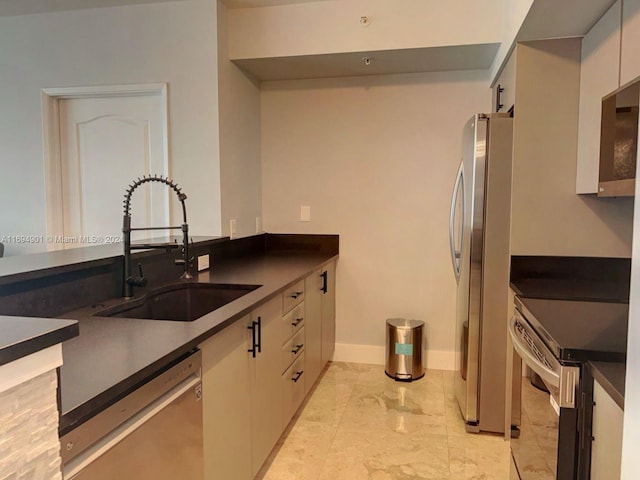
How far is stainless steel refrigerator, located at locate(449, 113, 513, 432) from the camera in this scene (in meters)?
2.46

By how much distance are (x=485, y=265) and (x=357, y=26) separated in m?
1.72

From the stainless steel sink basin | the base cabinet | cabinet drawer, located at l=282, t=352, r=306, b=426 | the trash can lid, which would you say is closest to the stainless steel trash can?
the trash can lid

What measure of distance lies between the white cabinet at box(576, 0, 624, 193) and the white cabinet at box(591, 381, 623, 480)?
1098 millimetres

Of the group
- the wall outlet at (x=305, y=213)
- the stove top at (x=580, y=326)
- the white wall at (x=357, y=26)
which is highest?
the white wall at (x=357, y=26)

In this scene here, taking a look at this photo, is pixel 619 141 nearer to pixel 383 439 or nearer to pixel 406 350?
pixel 383 439

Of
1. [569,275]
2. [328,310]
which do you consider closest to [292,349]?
[328,310]

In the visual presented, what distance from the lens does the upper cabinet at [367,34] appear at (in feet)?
9.35

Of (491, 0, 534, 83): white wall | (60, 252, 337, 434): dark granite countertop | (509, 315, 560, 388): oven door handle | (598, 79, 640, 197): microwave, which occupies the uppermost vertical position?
(491, 0, 534, 83): white wall

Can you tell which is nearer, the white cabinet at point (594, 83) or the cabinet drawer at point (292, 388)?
the white cabinet at point (594, 83)

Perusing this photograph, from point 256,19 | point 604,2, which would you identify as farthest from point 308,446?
point 256,19

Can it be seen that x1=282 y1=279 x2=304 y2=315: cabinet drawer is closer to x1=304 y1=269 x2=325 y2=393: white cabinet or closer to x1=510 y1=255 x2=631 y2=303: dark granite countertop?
x1=304 y1=269 x2=325 y2=393: white cabinet

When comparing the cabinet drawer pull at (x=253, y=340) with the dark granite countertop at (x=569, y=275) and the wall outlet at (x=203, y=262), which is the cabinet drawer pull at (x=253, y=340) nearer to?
the wall outlet at (x=203, y=262)

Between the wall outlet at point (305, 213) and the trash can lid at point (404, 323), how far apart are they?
3.36ft

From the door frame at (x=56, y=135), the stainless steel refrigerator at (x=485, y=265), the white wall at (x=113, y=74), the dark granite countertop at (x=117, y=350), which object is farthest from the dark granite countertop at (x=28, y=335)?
the door frame at (x=56, y=135)
